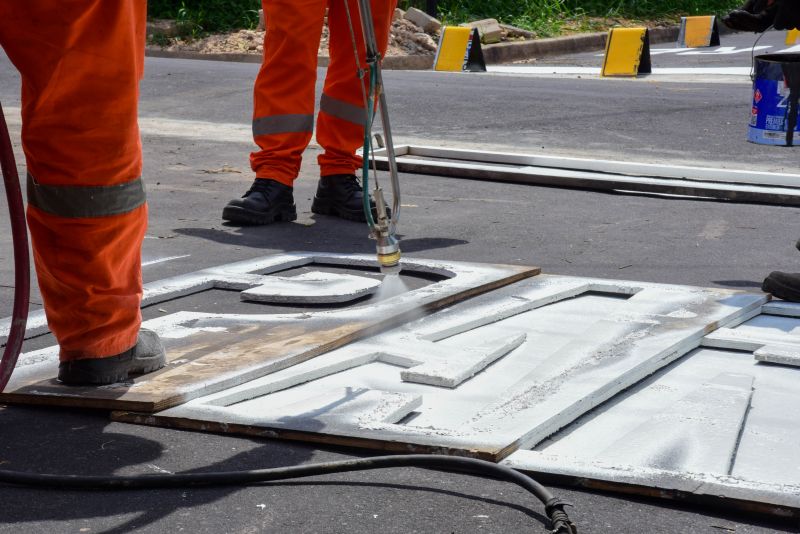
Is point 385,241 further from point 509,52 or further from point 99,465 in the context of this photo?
point 509,52

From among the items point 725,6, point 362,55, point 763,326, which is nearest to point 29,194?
point 763,326

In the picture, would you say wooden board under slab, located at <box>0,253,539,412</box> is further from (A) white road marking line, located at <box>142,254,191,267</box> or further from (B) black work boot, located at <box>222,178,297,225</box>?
(B) black work boot, located at <box>222,178,297,225</box>

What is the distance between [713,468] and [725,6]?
19201 millimetres

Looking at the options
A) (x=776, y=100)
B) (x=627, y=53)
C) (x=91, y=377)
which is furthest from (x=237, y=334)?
(x=627, y=53)

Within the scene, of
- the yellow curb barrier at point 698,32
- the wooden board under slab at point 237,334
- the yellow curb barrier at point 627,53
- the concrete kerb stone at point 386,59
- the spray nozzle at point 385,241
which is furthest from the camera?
the yellow curb barrier at point 698,32

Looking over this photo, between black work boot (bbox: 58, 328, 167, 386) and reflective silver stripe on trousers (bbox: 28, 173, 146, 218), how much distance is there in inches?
13.7

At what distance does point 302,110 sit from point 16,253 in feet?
8.28

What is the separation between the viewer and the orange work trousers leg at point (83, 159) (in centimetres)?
250

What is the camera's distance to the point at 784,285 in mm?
3779

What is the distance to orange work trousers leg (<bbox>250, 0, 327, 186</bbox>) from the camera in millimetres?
4836

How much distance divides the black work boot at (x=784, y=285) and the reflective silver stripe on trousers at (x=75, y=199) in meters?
2.16

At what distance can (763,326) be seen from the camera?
11.4 feet

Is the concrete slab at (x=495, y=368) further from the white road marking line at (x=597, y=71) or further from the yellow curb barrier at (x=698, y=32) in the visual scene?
the yellow curb barrier at (x=698, y=32)

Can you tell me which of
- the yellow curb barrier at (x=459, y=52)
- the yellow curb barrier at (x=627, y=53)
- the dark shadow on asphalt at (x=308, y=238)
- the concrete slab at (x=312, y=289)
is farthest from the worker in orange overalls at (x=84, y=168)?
the yellow curb barrier at (x=459, y=52)
